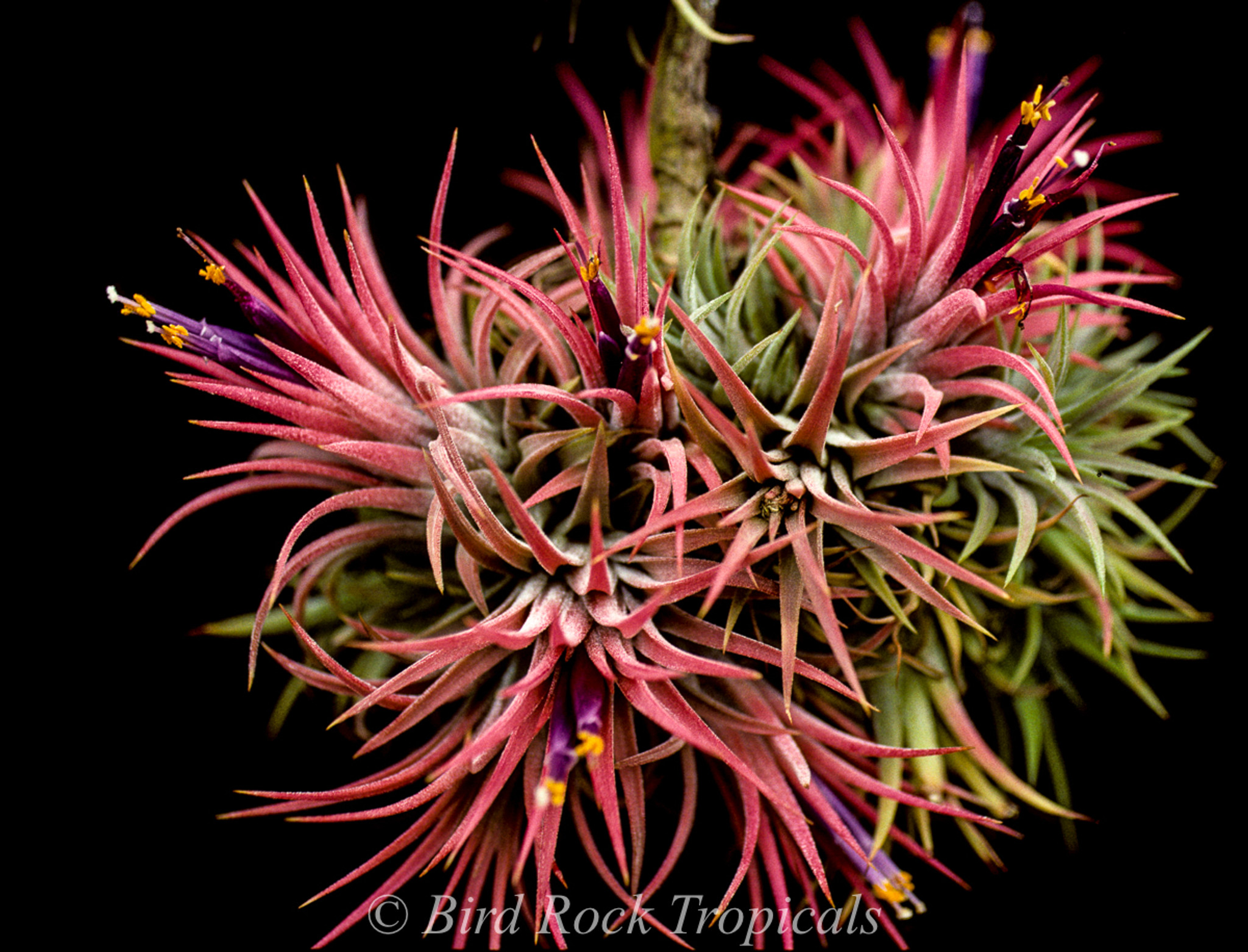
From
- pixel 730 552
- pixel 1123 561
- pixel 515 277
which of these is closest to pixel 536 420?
pixel 515 277

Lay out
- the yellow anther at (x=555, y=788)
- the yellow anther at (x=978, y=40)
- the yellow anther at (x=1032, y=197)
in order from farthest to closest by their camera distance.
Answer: the yellow anther at (x=978, y=40), the yellow anther at (x=1032, y=197), the yellow anther at (x=555, y=788)

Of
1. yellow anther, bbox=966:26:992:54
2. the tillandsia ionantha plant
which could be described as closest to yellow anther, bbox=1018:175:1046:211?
the tillandsia ionantha plant

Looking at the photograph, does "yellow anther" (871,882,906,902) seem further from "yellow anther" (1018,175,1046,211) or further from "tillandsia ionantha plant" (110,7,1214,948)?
"yellow anther" (1018,175,1046,211)

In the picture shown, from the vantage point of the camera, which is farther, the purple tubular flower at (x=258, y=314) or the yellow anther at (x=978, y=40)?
the yellow anther at (x=978, y=40)

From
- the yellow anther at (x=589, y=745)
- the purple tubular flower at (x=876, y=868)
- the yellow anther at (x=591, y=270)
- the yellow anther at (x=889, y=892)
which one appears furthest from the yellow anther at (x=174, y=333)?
the yellow anther at (x=889, y=892)

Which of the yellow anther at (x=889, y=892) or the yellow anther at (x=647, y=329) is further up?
the yellow anther at (x=647, y=329)

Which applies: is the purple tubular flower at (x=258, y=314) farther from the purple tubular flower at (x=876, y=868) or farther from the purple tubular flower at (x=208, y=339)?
the purple tubular flower at (x=876, y=868)
